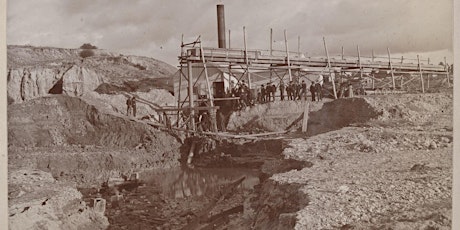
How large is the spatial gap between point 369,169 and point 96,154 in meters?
4.63

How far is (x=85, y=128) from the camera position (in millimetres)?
6852

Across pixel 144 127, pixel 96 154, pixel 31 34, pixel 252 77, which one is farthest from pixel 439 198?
pixel 252 77

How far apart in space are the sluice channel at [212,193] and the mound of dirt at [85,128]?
2.87ft

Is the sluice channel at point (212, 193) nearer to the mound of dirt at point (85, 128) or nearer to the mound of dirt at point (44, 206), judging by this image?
the mound of dirt at point (44, 206)

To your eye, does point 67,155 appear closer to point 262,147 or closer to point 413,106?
point 262,147

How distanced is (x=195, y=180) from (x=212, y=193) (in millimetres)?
989

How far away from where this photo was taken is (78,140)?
649 cm

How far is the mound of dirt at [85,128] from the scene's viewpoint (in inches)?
213

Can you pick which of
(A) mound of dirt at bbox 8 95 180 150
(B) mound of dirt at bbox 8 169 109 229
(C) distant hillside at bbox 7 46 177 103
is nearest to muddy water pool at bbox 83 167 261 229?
(B) mound of dirt at bbox 8 169 109 229

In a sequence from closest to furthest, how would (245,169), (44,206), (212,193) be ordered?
(44,206) → (212,193) → (245,169)

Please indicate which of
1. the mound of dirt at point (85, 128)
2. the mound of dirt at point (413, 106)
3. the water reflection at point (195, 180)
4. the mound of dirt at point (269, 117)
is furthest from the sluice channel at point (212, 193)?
the mound of dirt at point (413, 106)

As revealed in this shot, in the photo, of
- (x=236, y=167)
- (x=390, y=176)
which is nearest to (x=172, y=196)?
(x=236, y=167)

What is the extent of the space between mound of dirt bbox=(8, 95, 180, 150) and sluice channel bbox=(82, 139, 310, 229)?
87cm

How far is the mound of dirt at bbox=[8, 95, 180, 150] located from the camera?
213 inches
